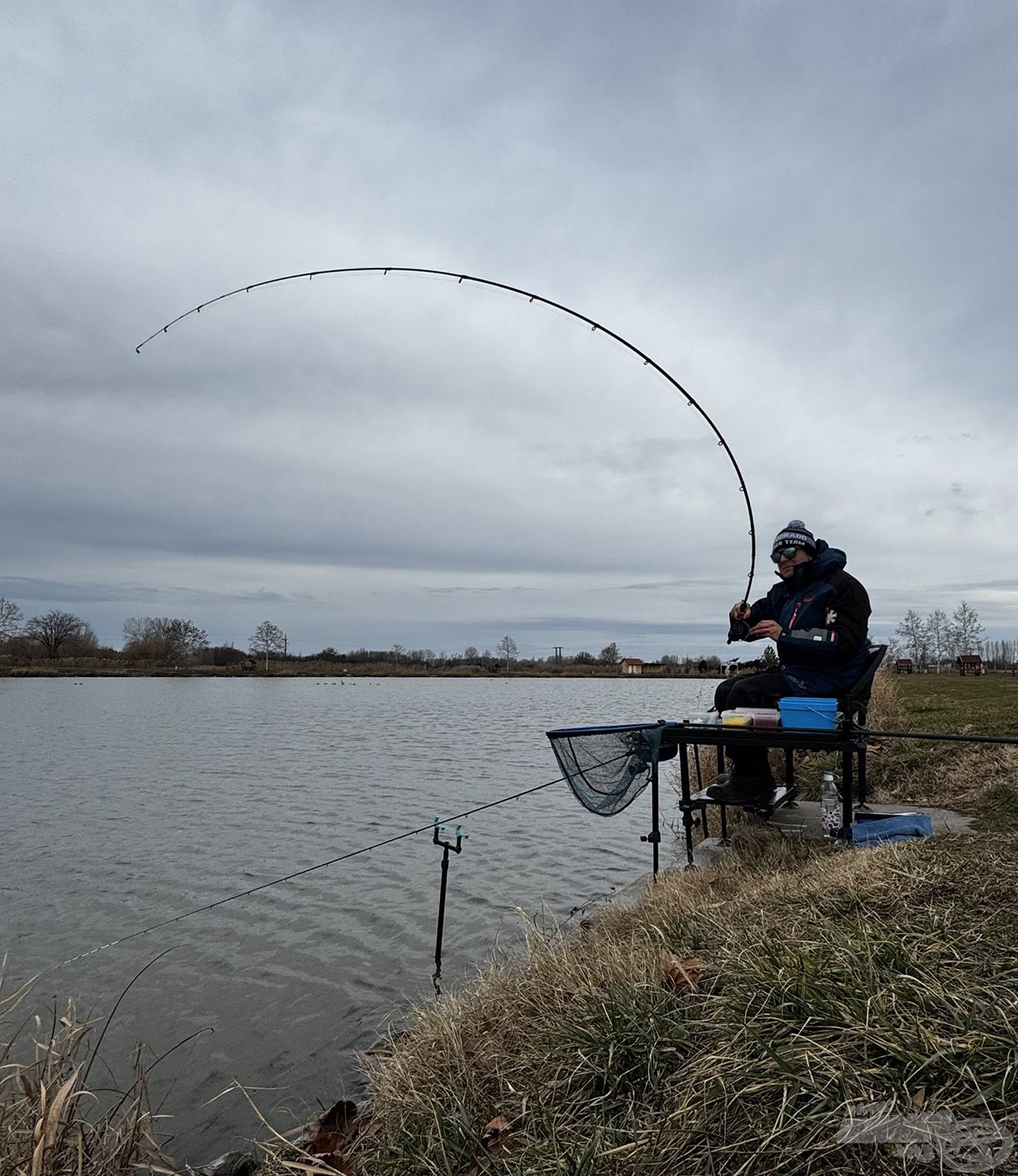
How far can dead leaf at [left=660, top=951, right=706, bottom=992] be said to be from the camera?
9.84ft

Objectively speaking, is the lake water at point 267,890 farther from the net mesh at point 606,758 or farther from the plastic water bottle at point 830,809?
the plastic water bottle at point 830,809

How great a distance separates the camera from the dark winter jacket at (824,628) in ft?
19.3

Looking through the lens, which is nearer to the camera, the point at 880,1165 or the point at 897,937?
the point at 880,1165

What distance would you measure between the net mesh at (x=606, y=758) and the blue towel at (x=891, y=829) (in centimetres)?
153

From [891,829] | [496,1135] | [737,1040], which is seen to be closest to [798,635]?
[891,829]

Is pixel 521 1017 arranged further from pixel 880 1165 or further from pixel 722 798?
pixel 722 798

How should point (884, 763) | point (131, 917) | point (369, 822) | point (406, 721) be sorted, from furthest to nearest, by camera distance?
point (406, 721)
point (369, 822)
point (884, 763)
point (131, 917)

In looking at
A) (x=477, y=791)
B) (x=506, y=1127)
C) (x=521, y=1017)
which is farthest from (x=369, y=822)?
(x=506, y=1127)

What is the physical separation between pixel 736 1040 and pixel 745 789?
156 inches

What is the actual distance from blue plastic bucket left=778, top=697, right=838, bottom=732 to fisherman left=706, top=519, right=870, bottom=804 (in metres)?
0.61

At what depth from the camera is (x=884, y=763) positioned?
368 inches

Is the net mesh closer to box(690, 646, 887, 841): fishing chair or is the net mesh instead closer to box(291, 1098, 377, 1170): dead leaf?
box(690, 646, 887, 841): fishing chair

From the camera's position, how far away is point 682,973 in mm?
3059

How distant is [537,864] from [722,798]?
3.18 m
